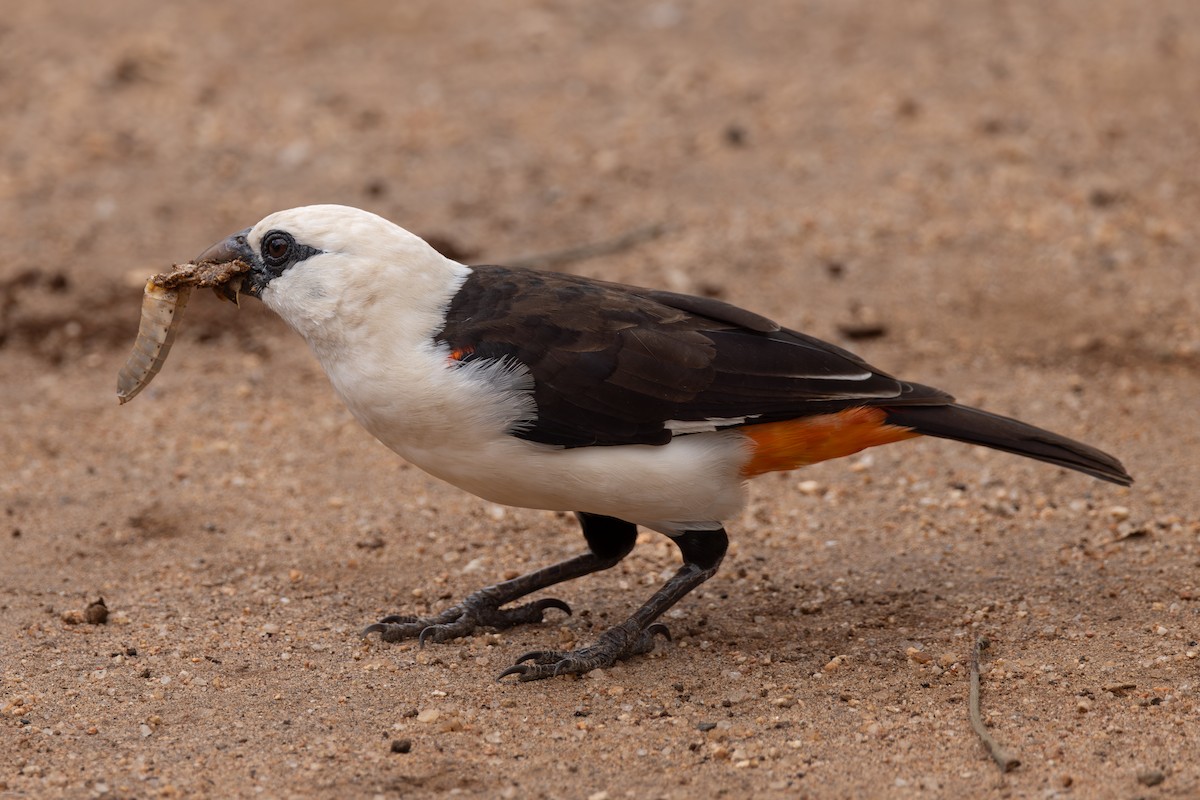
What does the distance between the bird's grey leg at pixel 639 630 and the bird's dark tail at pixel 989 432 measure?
0.81 metres

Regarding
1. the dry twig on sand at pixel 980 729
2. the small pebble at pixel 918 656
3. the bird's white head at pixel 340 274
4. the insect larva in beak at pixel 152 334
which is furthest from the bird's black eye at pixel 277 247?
Result: the dry twig on sand at pixel 980 729

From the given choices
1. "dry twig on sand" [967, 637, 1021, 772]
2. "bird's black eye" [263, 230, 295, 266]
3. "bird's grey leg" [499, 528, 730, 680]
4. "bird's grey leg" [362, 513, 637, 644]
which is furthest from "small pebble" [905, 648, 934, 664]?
"bird's black eye" [263, 230, 295, 266]

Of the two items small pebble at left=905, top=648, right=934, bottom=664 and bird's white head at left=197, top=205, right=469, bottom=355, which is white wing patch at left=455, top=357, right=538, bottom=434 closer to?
bird's white head at left=197, top=205, right=469, bottom=355

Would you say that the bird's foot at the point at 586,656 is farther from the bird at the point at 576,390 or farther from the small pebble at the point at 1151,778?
the small pebble at the point at 1151,778

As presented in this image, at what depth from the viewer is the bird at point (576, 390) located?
4.71 meters

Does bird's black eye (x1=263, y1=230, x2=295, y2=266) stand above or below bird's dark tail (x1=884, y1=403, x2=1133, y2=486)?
above

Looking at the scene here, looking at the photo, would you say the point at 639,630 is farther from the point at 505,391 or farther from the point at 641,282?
the point at 641,282

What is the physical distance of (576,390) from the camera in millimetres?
4777

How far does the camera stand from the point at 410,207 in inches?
360

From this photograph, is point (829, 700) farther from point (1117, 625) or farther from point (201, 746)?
point (201, 746)

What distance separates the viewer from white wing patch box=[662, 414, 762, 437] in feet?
15.9

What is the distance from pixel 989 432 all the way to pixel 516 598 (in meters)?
1.87

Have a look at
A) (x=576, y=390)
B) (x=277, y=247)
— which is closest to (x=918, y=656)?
(x=576, y=390)

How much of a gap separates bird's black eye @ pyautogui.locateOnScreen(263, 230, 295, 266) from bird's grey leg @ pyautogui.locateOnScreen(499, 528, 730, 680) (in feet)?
5.30
